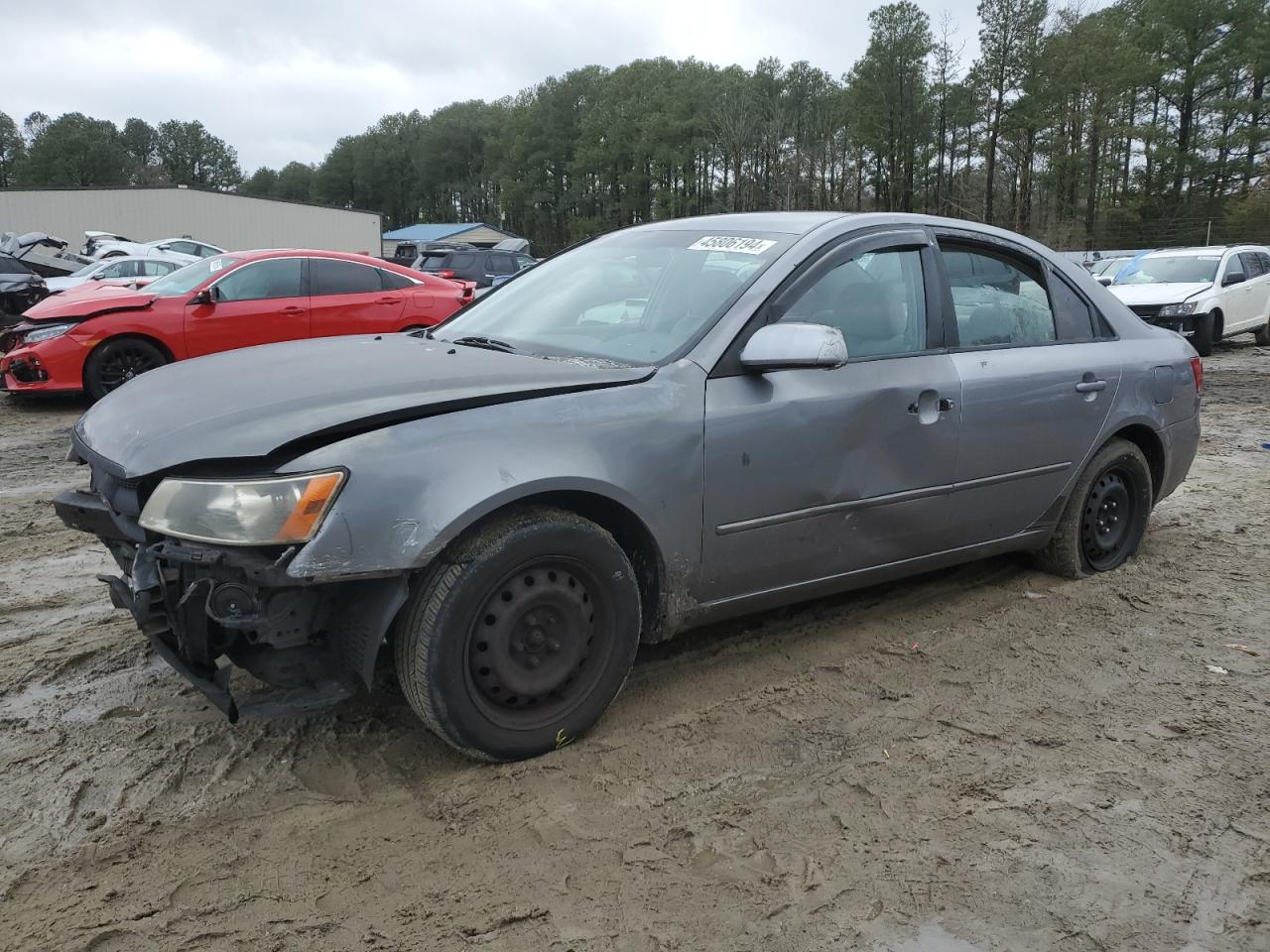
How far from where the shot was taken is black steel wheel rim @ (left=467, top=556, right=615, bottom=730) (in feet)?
9.16

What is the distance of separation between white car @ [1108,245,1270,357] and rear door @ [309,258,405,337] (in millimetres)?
10406

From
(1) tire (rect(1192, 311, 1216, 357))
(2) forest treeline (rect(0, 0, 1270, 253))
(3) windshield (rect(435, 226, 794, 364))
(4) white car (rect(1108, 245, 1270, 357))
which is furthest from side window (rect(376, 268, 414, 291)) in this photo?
(2) forest treeline (rect(0, 0, 1270, 253))

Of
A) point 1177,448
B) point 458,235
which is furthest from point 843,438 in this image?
point 458,235

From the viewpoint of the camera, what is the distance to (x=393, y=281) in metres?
10.5

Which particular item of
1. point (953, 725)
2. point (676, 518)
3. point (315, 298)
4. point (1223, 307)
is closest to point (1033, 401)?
point (953, 725)

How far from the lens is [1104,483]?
15.2 feet

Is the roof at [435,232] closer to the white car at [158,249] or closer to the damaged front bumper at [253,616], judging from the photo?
the white car at [158,249]

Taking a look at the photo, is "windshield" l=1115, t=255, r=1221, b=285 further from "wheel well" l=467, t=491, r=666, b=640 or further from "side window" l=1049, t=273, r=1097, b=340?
"wheel well" l=467, t=491, r=666, b=640

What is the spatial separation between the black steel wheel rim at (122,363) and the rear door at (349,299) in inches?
61.1

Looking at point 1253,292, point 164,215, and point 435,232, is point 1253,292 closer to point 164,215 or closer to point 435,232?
point 164,215

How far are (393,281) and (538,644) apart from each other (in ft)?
27.3

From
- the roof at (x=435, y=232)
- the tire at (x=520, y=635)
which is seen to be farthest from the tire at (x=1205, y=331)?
the roof at (x=435, y=232)

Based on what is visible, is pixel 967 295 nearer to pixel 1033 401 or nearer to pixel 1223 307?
pixel 1033 401

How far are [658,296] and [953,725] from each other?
1.78 metres
